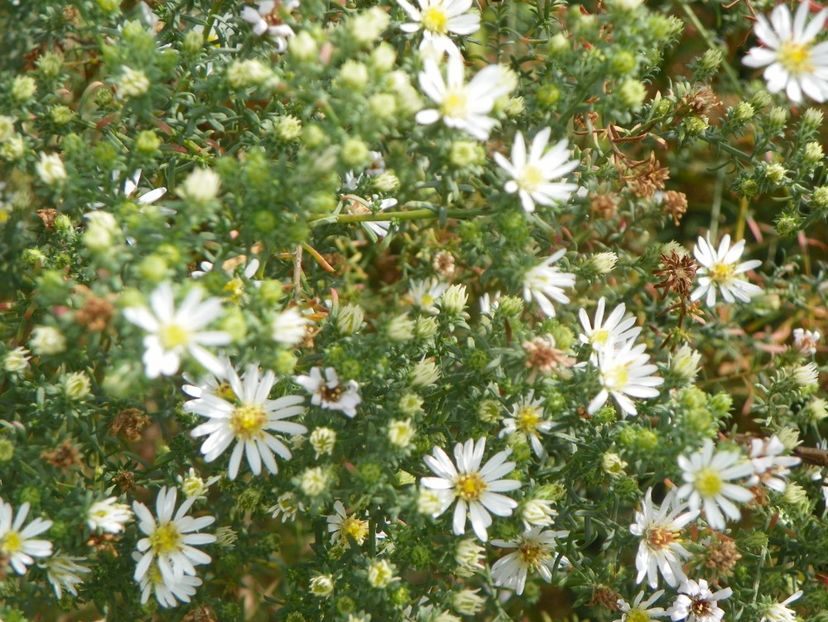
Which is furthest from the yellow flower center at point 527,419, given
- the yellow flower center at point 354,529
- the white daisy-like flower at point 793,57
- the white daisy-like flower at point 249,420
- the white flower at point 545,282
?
the white daisy-like flower at point 793,57

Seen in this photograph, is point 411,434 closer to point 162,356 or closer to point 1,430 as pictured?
point 162,356

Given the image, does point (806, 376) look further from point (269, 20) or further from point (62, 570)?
point (62, 570)

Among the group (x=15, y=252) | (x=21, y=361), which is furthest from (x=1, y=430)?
(x=15, y=252)

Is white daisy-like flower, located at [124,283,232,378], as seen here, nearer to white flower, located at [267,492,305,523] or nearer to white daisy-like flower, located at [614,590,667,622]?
white flower, located at [267,492,305,523]

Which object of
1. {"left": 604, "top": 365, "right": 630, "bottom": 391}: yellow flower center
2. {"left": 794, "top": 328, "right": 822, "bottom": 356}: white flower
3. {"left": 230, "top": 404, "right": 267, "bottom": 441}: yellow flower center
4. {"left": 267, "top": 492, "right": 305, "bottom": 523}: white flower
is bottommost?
{"left": 267, "top": 492, "right": 305, "bottom": 523}: white flower

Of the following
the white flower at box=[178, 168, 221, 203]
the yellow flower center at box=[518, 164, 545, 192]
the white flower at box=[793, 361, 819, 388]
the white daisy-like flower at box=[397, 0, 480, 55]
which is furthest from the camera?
the white flower at box=[793, 361, 819, 388]

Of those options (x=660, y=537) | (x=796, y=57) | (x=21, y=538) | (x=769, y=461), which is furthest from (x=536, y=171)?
(x=21, y=538)

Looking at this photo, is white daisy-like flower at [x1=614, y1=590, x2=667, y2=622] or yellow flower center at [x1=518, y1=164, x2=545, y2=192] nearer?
yellow flower center at [x1=518, y1=164, x2=545, y2=192]

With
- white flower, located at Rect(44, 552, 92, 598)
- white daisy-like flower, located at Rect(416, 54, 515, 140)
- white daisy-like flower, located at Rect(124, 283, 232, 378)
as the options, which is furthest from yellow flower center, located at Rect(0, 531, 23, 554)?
white daisy-like flower, located at Rect(416, 54, 515, 140)
